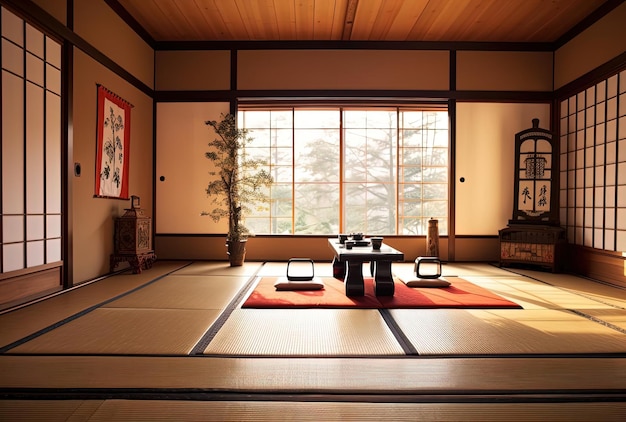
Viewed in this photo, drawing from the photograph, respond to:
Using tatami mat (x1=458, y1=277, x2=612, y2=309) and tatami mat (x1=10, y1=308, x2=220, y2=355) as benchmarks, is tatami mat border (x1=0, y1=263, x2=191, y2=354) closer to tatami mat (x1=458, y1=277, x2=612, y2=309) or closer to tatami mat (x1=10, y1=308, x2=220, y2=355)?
tatami mat (x1=10, y1=308, x2=220, y2=355)

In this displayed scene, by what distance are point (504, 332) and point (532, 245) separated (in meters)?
3.18

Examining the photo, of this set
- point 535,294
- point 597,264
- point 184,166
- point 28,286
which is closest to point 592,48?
point 597,264

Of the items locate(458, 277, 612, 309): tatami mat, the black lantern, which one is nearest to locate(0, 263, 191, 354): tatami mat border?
locate(458, 277, 612, 309): tatami mat

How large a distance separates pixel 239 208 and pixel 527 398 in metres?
4.26

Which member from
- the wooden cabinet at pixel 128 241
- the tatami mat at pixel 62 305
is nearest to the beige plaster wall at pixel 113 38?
the wooden cabinet at pixel 128 241

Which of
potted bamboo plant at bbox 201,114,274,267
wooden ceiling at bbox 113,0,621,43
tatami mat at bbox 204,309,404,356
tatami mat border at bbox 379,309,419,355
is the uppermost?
wooden ceiling at bbox 113,0,621,43

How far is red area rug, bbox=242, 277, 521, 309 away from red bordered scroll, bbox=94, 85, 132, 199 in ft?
7.19

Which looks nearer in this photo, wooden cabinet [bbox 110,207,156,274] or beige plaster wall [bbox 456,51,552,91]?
wooden cabinet [bbox 110,207,156,274]

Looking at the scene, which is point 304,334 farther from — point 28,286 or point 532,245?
point 532,245

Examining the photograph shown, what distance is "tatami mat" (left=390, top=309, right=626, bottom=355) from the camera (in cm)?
230

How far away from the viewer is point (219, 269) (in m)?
5.20

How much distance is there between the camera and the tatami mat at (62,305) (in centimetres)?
260

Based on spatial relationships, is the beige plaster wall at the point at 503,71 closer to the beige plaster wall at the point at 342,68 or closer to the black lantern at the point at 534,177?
the beige plaster wall at the point at 342,68

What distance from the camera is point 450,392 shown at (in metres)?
1.75
